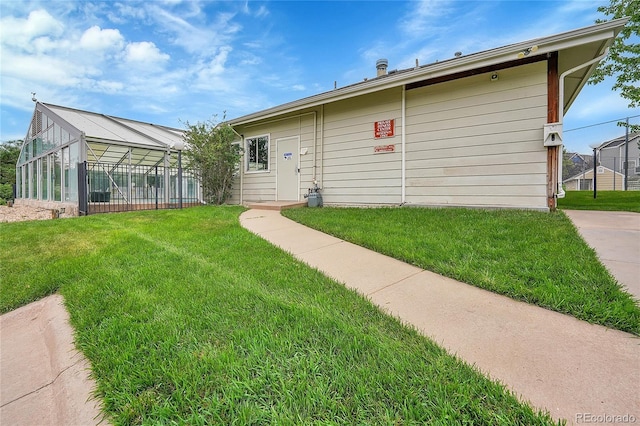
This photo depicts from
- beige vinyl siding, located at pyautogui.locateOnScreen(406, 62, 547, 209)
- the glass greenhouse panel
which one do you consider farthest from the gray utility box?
the glass greenhouse panel

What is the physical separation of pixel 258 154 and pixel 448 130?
232 inches

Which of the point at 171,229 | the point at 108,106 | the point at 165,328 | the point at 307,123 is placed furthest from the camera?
the point at 108,106

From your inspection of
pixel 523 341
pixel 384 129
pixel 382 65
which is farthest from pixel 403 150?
pixel 523 341

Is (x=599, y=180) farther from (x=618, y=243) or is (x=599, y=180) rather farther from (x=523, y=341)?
(x=523, y=341)

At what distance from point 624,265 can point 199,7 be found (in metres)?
10.8

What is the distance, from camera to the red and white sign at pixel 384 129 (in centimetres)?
656

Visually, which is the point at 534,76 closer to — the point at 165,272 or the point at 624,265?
the point at 624,265

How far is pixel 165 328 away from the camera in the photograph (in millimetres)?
1712

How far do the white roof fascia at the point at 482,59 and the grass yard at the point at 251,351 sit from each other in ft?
16.0

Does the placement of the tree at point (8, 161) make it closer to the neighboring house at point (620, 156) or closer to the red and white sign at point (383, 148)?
the red and white sign at point (383, 148)

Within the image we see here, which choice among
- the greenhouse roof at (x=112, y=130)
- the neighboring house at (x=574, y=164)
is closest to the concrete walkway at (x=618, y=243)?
the greenhouse roof at (x=112, y=130)

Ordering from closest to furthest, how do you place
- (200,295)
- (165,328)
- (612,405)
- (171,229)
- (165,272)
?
1. (612,405)
2. (165,328)
3. (200,295)
4. (165,272)
5. (171,229)

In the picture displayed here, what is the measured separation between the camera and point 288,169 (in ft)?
27.7

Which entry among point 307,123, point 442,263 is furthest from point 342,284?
point 307,123
